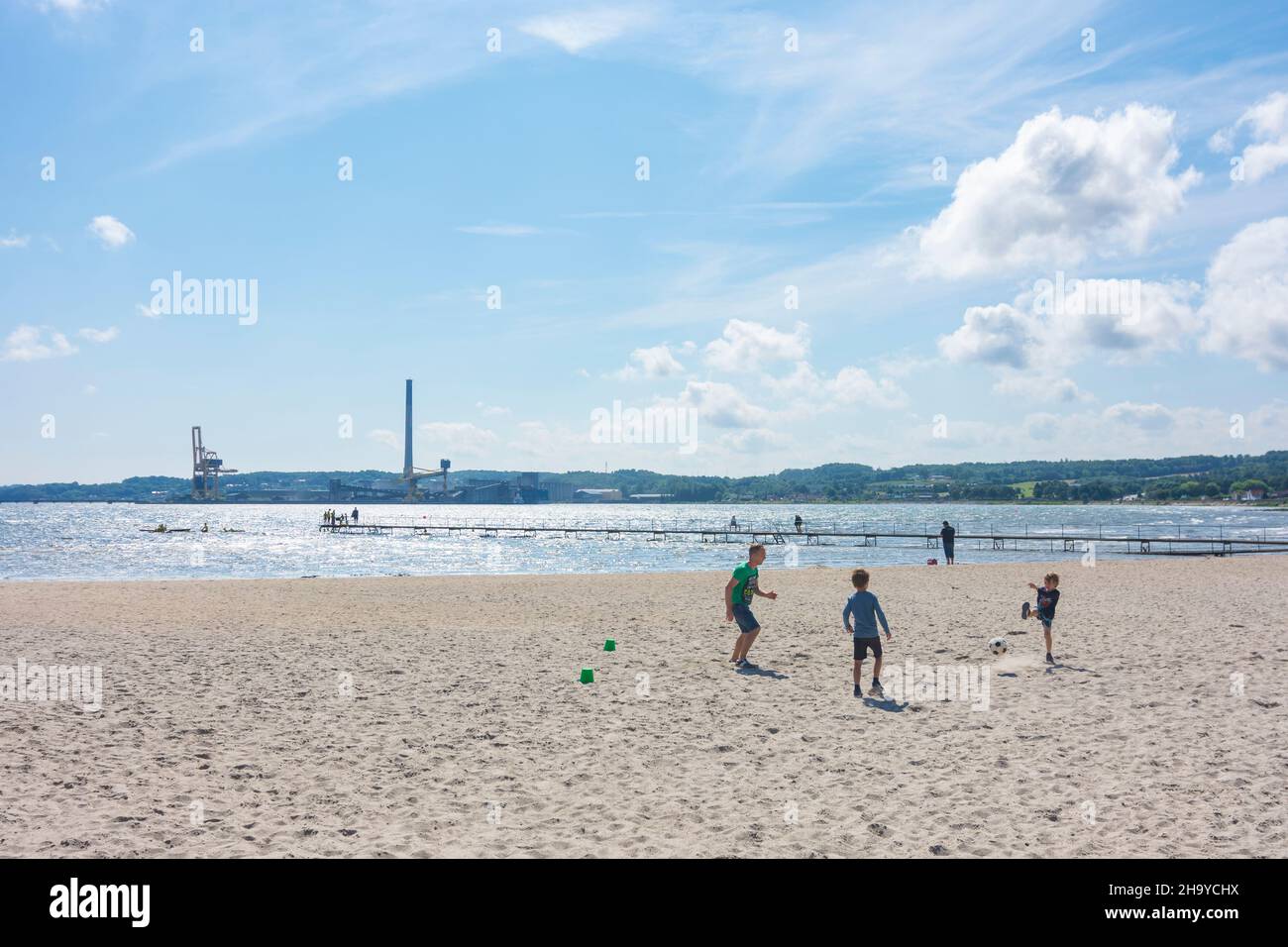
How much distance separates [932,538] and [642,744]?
64994 mm

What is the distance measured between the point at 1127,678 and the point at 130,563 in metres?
50.8

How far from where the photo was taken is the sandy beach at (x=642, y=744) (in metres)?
6.34

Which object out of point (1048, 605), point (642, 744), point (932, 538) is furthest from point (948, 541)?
point (932, 538)

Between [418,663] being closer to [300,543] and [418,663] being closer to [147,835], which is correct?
[147,835]

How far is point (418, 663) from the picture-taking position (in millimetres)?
13211

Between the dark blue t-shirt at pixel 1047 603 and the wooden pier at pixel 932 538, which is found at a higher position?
the dark blue t-shirt at pixel 1047 603

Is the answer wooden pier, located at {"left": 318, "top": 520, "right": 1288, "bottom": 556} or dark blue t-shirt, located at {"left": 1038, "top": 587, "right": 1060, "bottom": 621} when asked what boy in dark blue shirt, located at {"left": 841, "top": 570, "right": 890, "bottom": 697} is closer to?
dark blue t-shirt, located at {"left": 1038, "top": 587, "right": 1060, "bottom": 621}

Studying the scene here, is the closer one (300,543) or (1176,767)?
(1176,767)

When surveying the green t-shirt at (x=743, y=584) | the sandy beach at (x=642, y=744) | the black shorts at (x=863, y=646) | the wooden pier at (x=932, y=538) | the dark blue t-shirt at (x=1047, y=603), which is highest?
the green t-shirt at (x=743, y=584)

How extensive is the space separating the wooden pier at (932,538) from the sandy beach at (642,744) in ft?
126

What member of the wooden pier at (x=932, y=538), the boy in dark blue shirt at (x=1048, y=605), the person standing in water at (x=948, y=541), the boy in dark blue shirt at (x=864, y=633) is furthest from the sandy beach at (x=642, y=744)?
the wooden pier at (x=932, y=538)

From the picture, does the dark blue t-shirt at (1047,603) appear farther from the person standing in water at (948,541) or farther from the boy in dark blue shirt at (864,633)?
the person standing in water at (948,541)

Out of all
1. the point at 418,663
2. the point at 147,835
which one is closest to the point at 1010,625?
the point at 418,663

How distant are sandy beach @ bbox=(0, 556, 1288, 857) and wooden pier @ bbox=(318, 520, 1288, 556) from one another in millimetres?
38525
